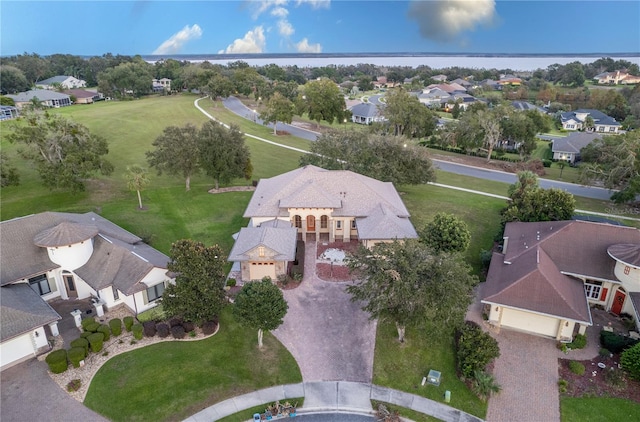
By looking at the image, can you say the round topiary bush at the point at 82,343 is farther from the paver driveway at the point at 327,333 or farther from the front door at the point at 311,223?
the front door at the point at 311,223

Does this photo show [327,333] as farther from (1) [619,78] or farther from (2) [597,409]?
(1) [619,78]

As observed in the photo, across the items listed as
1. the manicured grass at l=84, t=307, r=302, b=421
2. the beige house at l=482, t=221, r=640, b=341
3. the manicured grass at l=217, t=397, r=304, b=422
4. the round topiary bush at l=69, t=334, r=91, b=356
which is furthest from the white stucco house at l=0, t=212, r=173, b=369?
the beige house at l=482, t=221, r=640, b=341

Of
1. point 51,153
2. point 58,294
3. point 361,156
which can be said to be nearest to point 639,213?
point 361,156

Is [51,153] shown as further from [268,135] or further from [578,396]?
[578,396]

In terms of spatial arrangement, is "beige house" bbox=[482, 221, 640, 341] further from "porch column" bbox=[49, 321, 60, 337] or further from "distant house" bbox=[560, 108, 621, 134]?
"distant house" bbox=[560, 108, 621, 134]

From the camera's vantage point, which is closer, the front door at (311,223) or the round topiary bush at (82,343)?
the round topiary bush at (82,343)

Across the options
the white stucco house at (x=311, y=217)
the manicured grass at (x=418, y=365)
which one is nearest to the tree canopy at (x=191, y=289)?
the white stucco house at (x=311, y=217)
